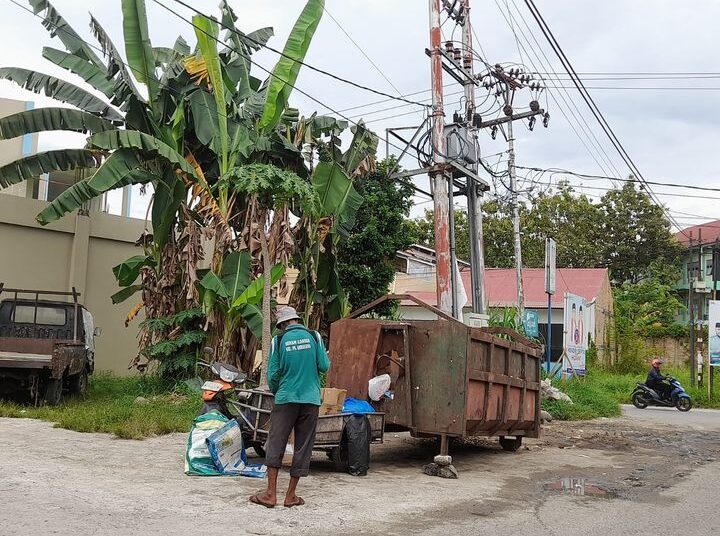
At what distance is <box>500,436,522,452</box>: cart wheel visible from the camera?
37.2 feet

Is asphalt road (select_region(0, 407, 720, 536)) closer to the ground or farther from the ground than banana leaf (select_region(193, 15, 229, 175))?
closer to the ground

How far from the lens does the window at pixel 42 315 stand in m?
14.2

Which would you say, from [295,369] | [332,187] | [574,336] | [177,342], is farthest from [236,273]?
[574,336]

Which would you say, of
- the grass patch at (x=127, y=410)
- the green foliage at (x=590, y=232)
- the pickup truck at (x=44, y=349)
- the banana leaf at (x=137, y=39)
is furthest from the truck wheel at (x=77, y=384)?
the green foliage at (x=590, y=232)

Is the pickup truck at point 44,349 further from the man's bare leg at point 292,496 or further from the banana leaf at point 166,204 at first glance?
the man's bare leg at point 292,496

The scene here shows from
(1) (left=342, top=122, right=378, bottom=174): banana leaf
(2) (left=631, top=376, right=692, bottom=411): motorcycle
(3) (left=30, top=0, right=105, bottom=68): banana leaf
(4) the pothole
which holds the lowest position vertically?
(4) the pothole

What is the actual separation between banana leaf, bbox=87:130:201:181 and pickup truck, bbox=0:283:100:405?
304 centimetres

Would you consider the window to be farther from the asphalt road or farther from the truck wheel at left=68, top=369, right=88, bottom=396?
the asphalt road

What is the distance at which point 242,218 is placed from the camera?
14.8 metres

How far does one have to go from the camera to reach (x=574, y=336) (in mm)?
26578

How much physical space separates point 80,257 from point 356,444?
1242 cm

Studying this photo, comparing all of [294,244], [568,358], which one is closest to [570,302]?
[568,358]

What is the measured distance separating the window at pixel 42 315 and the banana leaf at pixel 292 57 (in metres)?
5.44

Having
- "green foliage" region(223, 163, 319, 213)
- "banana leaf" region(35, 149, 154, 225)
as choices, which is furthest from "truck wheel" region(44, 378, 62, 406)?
"green foliage" region(223, 163, 319, 213)
